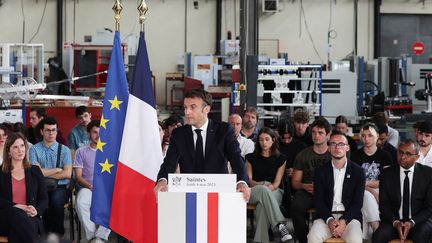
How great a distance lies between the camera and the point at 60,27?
86.2ft

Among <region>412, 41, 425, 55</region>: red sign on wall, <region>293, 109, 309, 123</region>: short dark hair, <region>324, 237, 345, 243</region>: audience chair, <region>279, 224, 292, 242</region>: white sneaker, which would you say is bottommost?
<region>279, 224, 292, 242</region>: white sneaker

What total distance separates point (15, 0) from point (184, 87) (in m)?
5.90

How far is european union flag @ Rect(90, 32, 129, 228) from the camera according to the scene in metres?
6.80

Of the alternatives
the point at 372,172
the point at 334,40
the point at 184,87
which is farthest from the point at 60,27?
the point at 372,172

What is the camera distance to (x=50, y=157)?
27.2 feet

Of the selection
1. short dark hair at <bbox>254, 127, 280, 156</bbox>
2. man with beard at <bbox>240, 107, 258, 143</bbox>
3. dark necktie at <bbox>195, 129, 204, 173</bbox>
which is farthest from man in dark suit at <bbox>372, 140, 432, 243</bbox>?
man with beard at <bbox>240, 107, 258, 143</bbox>

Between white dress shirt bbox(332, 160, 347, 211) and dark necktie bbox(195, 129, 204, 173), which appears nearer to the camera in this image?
dark necktie bbox(195, 129, 204, 173)

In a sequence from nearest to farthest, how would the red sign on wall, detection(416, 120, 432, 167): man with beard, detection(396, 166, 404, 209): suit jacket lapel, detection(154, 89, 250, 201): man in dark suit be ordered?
1. detection(154, 89, 250, 201): man in dark suit
2. detection(396, 166, 404, 209): suit jacket lapel
3. detection(416, 120, 432, 167): man with beard
4. the red sign on wall

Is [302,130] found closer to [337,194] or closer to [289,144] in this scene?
[289,144]

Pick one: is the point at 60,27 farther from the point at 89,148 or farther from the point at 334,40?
the point at 89,148

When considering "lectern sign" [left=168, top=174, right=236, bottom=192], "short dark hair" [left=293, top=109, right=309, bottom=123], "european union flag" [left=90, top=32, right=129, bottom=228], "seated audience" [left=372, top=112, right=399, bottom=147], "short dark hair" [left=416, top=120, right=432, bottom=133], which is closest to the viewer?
"lectern sign" [left=168, top=174, right=236, bottom=192]

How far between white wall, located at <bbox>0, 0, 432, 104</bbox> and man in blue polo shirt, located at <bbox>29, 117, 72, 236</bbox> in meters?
18.3

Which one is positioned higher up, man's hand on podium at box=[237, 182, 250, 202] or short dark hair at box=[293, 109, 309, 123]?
short dark hair at box=[293, 109, 309, 123]

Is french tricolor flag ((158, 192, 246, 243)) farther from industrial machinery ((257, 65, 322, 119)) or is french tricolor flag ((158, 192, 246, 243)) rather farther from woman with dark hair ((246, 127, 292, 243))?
industrial machinery ((257, 65, 322, 119))
